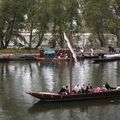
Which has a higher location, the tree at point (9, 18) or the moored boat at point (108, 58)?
the tree at point (9, 18)

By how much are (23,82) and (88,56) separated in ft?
125

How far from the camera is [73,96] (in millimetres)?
49688

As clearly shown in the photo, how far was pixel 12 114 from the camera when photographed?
45469 millimetres

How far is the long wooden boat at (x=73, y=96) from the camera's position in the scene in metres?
48.7

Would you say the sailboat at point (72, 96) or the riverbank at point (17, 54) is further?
the riverbank at point (17, 54)

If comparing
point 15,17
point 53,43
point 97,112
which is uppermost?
point 15,17

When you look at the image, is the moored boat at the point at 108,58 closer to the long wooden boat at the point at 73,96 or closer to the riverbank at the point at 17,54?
the riverbank at the point at 17,54

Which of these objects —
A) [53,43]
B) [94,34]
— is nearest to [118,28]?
[94,34]

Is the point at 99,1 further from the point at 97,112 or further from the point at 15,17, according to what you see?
the point at 97,112

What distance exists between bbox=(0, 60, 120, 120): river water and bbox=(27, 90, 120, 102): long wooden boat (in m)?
0.59

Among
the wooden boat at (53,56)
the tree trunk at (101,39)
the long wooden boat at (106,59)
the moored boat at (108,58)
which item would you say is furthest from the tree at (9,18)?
the long wooden boat at (106,59)

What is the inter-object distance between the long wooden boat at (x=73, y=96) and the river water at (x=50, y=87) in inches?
23.3

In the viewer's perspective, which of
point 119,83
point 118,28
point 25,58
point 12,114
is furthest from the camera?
point 118,28

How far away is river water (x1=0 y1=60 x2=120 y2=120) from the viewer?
4553 cm
